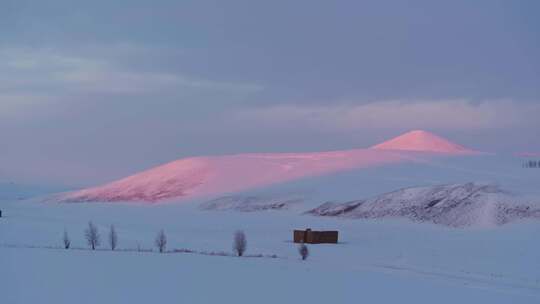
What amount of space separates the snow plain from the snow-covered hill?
149 cm

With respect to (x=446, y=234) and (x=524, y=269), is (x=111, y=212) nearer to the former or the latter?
A: (x=446, y=234)

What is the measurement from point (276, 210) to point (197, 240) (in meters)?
23.9

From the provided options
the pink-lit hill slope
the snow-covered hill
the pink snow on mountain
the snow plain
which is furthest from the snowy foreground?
the pink snow on mountain

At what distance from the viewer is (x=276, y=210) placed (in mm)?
66000

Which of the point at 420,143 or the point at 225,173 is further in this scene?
the point at 420,143

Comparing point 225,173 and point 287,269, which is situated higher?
point 225,173

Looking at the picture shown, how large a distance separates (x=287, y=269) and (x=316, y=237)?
46.2 ft

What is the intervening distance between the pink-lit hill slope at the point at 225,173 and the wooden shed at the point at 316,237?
4382cm

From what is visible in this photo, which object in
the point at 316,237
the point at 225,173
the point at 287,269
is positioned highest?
the point at 225,173

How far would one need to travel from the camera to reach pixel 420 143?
139m

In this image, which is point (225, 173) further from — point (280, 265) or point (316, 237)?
point (280, 265)

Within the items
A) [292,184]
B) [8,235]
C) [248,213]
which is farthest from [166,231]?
[292,184]

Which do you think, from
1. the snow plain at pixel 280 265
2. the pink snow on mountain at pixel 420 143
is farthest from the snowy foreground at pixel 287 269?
the pink snow on mountain at pixel 420 143

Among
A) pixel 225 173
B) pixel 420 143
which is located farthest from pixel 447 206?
pixel 420 143
